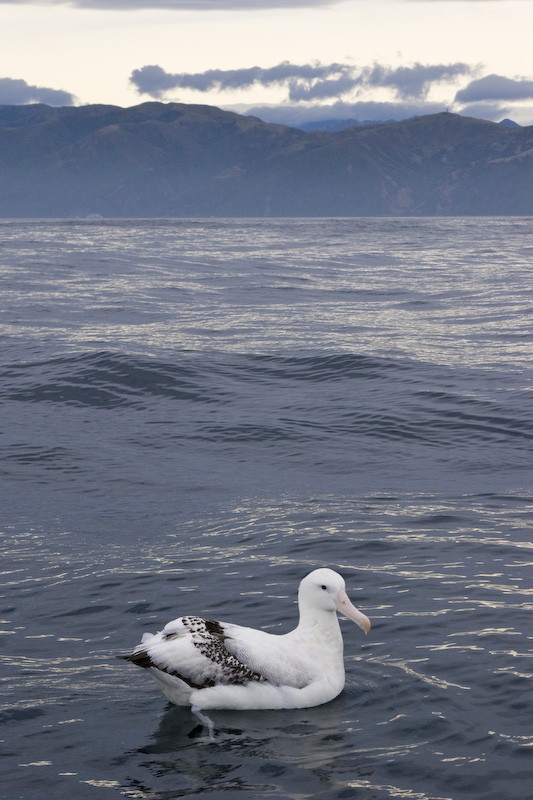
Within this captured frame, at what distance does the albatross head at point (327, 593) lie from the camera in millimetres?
9438

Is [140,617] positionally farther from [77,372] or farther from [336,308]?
[336,308]

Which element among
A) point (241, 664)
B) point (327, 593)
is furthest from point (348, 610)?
point (241, 664)

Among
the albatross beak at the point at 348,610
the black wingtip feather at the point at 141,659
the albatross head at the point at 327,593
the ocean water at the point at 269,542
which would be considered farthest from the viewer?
the albatross head at the point at 327,593

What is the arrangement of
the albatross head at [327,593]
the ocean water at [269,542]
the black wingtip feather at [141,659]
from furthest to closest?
the albatross head at [327,593]
the black wingtip feather at [141,659]
the ocean water at [269,542]

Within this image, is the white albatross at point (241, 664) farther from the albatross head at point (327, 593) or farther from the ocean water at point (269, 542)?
the ocean water at point (269, 542)

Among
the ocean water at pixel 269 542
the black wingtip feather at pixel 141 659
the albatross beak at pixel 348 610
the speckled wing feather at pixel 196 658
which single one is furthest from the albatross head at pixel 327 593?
the black wingtip feather at pixel 141 659

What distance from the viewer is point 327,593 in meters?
9.52

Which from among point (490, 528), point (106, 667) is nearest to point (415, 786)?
point (106, 667)

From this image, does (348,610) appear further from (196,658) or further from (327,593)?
(196,658)

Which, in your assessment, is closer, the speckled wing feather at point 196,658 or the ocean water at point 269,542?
the ocean water at point 269,542

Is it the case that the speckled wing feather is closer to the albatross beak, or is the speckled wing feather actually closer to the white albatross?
the white albatross

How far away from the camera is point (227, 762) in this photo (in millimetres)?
8266

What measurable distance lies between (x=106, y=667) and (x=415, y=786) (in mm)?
3533

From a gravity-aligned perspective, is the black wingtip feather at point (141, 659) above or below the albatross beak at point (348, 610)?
below
